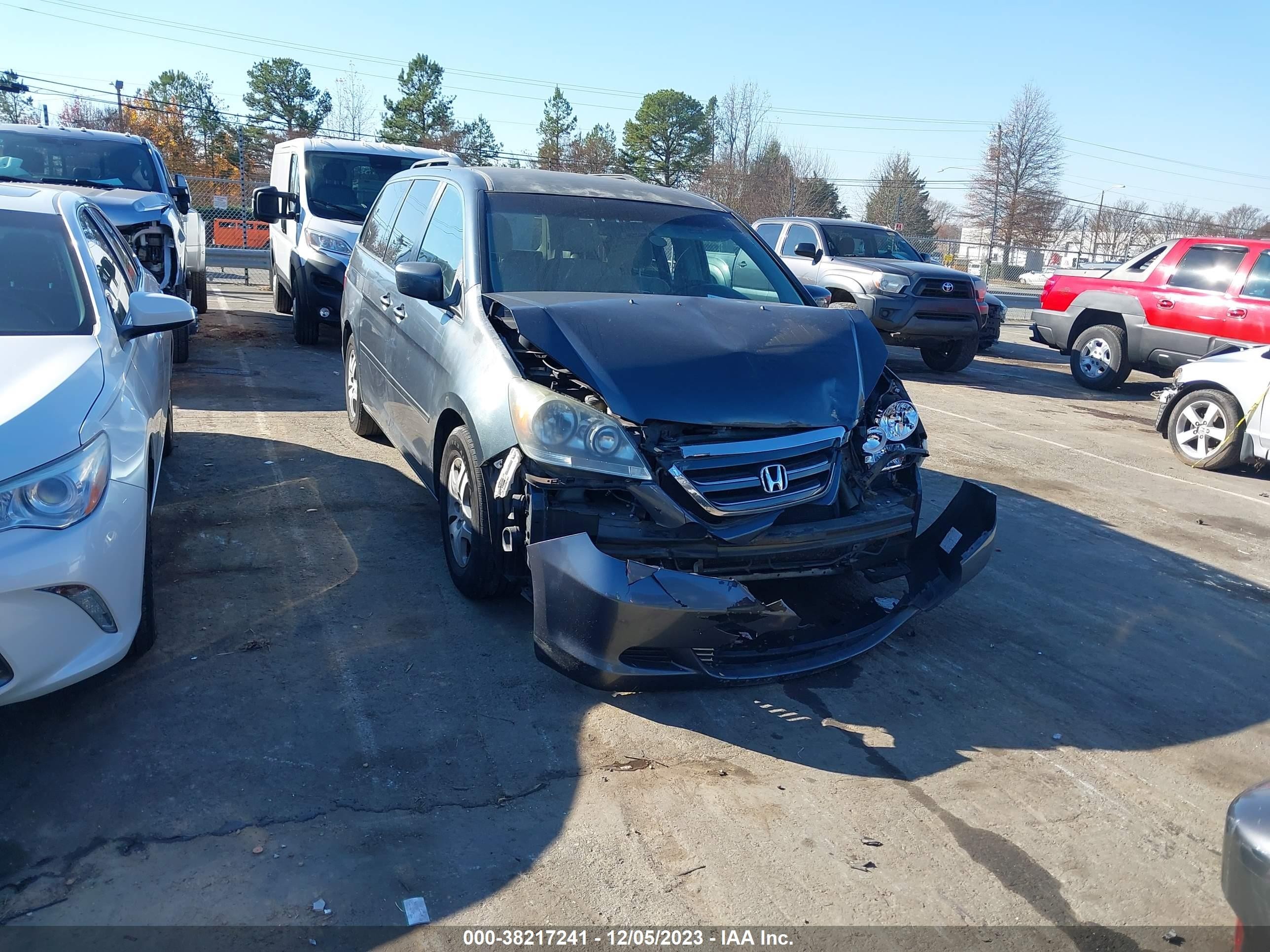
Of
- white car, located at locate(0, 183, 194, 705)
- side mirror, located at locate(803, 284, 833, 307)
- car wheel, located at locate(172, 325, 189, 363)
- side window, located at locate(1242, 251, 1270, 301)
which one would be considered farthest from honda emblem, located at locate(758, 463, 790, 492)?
side window, located at locate(1242, 251, 1270, 301)

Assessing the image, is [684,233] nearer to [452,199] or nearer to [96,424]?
[452,199]

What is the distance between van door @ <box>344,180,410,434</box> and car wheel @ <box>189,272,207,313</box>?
5.40 meters

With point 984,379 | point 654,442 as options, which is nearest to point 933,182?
point 984,379

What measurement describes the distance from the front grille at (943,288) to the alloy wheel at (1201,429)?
4169mm

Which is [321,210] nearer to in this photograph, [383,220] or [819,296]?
[383,220]

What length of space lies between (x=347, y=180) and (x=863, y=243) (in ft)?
22.7

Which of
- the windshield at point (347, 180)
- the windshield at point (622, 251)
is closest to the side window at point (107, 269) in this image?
the windshield at point (622, 251)

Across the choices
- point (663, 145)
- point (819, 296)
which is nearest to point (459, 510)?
point (819, 296)

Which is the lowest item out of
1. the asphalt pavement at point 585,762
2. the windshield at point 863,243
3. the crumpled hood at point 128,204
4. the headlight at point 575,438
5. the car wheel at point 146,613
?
the asphalt pavement at point 585,762

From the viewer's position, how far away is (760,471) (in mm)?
3764

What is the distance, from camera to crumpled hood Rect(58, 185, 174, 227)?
28.2 feet

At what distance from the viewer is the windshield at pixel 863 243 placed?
1347 cm

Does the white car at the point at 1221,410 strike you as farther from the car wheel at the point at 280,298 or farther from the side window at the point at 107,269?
the car wheel at the point at 280,298

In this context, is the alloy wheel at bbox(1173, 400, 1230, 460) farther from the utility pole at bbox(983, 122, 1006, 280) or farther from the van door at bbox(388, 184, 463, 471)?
the utility pole at bbox(983, 122, 1006, 280)
